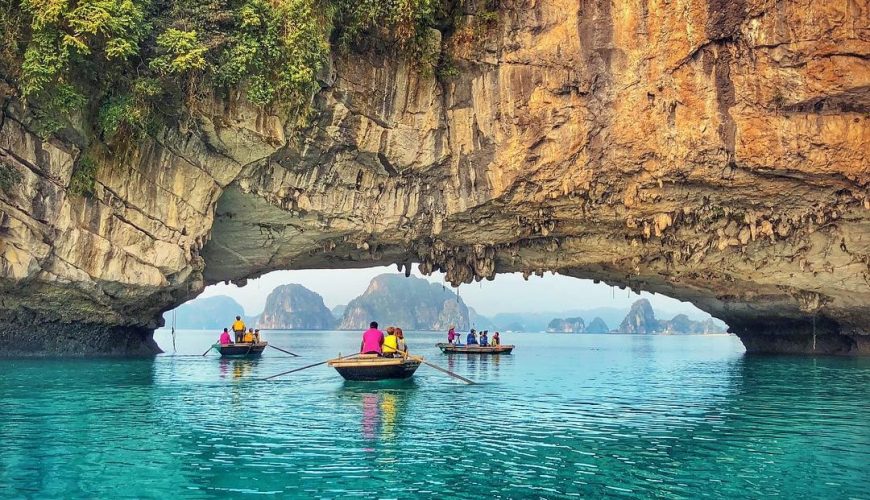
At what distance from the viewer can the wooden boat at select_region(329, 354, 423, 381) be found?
63.0 feet

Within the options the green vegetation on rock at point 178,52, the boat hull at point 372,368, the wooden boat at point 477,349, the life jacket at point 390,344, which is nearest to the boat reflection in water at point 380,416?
the boat hull at point 372,368

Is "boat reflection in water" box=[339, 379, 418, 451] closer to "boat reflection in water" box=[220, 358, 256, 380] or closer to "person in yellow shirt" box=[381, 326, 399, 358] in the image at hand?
"person in yellow shirt" box=[381, 326, 399, 358]

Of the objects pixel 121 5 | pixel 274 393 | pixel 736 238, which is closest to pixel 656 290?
pixel 736 238

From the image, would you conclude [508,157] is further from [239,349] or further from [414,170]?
[239,349]

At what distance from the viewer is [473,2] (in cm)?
2002

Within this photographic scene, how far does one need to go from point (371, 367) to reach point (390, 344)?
4.17 ft

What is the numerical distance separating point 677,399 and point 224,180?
518 inches

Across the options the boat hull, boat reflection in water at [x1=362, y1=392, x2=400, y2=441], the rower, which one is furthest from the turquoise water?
the rower

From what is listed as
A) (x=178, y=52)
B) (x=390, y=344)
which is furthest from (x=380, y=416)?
(x=178, y=52)

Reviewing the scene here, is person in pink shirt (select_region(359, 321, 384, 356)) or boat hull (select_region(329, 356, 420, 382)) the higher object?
person in pink shirt (select_region(359, 321, 384, 356))

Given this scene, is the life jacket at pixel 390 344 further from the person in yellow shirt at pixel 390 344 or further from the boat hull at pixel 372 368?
the boat hull at pixel 372 368

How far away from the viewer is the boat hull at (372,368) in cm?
1919

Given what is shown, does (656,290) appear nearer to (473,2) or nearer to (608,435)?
(473,2)

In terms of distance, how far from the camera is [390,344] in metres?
20.4
